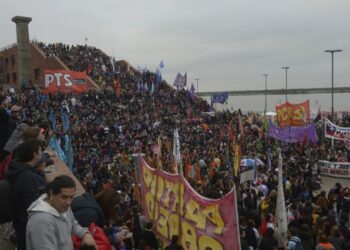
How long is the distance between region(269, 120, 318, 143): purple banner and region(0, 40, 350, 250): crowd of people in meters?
0.45

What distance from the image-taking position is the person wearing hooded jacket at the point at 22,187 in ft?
12.3

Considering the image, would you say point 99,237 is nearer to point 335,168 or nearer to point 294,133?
point 335,168

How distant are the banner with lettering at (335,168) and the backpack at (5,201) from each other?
20182mm

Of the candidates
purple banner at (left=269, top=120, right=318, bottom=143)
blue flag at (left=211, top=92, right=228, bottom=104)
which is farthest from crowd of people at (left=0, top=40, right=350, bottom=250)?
blue flag at (left=211, top=92, right=228, bottom=104)

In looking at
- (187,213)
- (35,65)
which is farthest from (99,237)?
(35,65)

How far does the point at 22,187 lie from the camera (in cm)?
375

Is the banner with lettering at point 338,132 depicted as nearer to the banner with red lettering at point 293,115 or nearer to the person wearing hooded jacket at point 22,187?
the banner with red lettering at point 293,115

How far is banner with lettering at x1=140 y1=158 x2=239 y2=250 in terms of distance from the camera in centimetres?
612

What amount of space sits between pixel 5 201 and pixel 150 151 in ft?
64.8

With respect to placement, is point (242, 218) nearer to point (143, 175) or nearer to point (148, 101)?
point (143, 175)

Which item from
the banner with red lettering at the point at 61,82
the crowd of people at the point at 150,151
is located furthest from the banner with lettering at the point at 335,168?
the banner with red lettering at the point at 61,82

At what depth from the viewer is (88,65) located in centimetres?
4228

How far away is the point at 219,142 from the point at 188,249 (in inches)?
785

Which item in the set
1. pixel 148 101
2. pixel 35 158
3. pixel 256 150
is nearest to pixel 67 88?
pixel 148 101
